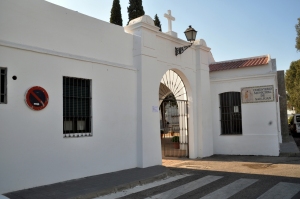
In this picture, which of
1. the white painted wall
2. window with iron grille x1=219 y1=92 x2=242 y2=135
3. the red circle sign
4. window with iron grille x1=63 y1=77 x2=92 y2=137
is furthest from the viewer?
window with iron grille x1=219 y1=92 x2=242 y2=135

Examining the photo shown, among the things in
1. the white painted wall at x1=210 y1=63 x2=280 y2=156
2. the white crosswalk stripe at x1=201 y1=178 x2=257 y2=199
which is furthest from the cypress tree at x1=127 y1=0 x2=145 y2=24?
the white crosswalk stripe at x1=201 y1=178 x2=257 y2=199

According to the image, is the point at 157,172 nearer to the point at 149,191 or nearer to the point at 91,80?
the point at 149,191

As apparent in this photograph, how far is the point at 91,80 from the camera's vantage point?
7.88 m

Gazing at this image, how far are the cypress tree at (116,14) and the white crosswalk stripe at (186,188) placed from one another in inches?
539

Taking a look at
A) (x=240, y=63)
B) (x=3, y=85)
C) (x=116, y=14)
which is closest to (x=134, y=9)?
(x=116, y=14)

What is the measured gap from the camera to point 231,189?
6582 millimetres

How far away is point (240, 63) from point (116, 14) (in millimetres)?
9577

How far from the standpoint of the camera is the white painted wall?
461 inches

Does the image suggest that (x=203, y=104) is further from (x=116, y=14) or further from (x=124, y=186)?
(x=116, y=14)

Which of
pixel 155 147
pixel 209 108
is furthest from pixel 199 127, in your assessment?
pixel 155 147

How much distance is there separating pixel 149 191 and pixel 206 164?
4034 mm

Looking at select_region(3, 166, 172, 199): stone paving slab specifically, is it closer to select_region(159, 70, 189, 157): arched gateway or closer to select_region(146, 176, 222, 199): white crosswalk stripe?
select_region(146, 176, 222, 199): white crosswalk stripe

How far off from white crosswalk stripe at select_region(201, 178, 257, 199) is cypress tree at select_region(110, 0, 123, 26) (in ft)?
46.8

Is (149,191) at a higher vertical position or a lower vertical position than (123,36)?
lower
